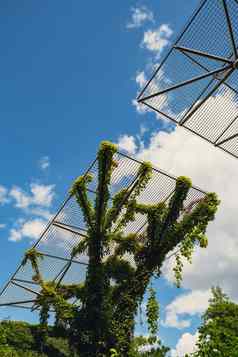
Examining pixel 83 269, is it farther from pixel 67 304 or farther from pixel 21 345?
pixel 21 345

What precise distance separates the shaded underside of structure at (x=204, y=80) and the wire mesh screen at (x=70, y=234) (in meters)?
6.96

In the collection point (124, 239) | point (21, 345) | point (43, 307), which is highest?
point (124, 239)

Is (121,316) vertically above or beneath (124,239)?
→ beneath

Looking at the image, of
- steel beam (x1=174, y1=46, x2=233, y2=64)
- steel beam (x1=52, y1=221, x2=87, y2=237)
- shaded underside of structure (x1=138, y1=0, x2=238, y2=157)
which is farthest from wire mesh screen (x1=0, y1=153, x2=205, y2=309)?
steel beam (x1=174, y1=46, x2=233, y2=64)

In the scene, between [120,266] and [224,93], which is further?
[120,266]

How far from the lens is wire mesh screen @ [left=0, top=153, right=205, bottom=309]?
16.9m

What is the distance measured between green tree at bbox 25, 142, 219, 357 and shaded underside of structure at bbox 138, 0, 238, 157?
6.92 metres

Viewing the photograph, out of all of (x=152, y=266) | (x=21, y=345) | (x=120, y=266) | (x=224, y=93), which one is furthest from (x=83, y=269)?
(x=224, y=93)

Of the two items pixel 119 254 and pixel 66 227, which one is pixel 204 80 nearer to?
pixel 66 227

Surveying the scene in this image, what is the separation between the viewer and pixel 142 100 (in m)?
8.65

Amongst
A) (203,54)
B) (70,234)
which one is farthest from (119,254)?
(203,54)

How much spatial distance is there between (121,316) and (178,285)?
252 cm

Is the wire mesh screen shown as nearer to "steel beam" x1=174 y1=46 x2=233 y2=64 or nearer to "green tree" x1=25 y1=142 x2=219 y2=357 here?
"green tree" x1=25 y1=142 x2=219 y2=357

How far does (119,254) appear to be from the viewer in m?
19.2
